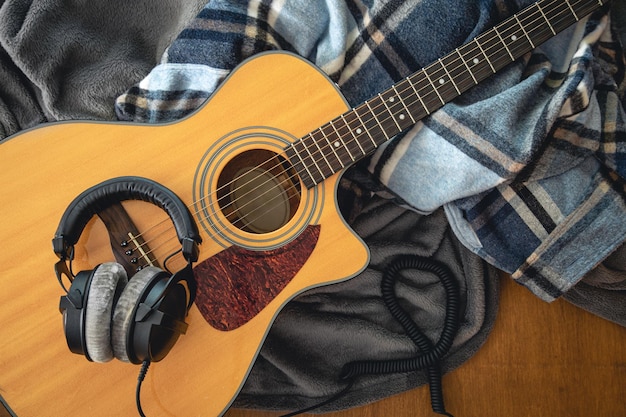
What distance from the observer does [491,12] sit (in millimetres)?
870

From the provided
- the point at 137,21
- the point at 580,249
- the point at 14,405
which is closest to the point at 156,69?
the point at 137,21

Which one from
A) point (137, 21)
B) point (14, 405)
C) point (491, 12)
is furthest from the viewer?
point (137, 21)

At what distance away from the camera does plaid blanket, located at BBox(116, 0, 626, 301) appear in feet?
2.84

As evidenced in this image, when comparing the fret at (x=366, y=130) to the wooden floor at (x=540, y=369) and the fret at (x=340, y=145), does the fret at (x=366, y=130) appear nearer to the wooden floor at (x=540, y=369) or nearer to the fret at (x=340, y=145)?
the fret at (x=340, y=145)

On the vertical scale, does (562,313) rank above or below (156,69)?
below

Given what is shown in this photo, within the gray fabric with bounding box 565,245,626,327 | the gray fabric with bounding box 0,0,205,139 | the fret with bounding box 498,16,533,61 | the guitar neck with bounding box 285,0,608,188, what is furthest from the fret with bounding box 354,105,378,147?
the gray fabric with bounding box 565,245,626,327

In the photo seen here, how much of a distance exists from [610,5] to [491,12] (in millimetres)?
250

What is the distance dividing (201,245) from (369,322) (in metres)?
0.41

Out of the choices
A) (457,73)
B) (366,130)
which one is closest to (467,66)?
(457,73)

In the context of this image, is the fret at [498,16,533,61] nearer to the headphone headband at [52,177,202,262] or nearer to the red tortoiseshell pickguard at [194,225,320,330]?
the red tortoiseshell pickguard at [194,225,320,330]

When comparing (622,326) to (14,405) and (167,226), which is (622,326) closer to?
(167,226)

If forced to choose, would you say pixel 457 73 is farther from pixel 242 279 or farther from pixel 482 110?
pixel 242 279

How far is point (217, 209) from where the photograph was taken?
786 mm

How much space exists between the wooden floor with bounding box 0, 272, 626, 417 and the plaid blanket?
0.43 feet
